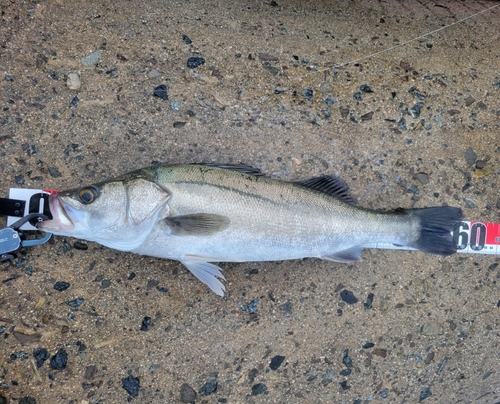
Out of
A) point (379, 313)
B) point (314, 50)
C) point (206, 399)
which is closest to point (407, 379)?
point (379, 313)

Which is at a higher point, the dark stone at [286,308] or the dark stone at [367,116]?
the dark stone at [367,116]

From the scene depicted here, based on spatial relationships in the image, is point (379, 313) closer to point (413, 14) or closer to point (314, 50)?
point (314, 50)

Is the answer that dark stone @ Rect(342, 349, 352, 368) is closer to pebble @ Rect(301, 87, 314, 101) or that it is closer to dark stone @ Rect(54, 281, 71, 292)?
pebble @ Rect(301, 87, 314, 101)

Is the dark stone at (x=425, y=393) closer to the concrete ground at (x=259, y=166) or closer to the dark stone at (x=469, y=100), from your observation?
the concrete ground at (x=259, y=166)

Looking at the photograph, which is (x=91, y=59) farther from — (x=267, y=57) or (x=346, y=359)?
(x=346, y=359)

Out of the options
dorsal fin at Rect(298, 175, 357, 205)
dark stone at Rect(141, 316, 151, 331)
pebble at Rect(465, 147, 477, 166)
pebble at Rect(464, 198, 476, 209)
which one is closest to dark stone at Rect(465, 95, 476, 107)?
pebble at Rect(465, 147, 477, 166)

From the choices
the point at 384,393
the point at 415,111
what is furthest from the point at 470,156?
the point at 384,393

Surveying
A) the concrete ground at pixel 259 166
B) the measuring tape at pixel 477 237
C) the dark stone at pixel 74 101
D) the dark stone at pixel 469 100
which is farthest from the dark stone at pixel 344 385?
the dark stone at pixel 74 101
